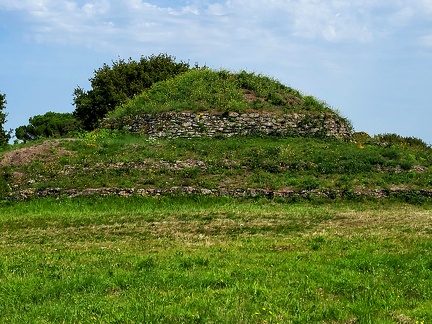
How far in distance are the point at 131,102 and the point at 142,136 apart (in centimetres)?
579

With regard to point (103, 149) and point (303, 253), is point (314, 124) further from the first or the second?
point (303, 253)

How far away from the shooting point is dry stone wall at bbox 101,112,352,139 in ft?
112

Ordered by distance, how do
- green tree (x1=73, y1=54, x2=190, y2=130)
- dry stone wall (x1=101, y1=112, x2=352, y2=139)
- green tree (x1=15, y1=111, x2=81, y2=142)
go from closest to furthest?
dry stone wall (x1=101, y1=112, x2=352, y2=139) → green tree (x1=73, y1=54, x2=190, y2=130) → green tree (x1=15, y1=111, x2=81, y2=142)

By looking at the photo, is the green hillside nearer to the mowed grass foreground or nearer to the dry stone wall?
the dry stone wall

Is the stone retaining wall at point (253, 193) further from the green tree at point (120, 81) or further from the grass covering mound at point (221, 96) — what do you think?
the green tree at point (120, 81)

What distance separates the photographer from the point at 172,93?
38906 mm

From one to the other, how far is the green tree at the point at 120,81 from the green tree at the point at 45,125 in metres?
24.8

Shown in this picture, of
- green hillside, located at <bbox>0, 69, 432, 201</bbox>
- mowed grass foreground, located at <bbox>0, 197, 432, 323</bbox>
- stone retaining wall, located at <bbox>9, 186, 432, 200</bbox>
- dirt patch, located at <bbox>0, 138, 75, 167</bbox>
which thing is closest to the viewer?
mowed grass foreground, located at <bbox>0, 197, 432, 323</bbox>

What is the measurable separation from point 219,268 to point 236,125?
2412 centimetres

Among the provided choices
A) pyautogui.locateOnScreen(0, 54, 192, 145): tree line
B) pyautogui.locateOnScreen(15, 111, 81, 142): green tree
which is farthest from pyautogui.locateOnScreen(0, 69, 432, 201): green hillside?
pyautogui.locateOnScreen(15, 111, 81, 142): green tree

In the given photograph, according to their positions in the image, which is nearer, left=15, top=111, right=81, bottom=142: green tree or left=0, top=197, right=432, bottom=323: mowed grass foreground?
left=0, top=197, right=432, bottom=323: mowed grass foreground

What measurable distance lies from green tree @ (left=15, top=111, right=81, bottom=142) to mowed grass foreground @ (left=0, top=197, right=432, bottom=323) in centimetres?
6457

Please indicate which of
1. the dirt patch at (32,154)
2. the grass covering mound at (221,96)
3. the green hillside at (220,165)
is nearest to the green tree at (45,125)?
the grass covering mound at (221,96)

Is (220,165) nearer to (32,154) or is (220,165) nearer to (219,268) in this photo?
(32,154)
